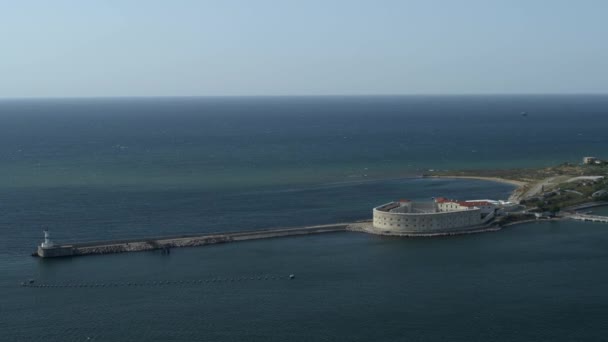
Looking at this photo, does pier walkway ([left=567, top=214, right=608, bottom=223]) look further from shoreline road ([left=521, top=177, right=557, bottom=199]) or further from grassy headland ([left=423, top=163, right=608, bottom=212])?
shoreline road ([left=521, top=177, right=557, bottom=199])

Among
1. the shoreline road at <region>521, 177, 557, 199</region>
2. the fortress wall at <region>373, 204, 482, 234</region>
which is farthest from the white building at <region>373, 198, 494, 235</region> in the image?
the shoreline road at <region>521, 177, 557, 199</region>

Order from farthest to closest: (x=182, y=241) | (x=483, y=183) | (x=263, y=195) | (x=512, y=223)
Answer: (x=483, y=183)
(x=263, y=195)
(x=512, y=223)
(x=182, y=241)

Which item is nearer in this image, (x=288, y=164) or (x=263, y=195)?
(x=263, y=195)

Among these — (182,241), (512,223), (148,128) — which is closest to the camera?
(182,241)

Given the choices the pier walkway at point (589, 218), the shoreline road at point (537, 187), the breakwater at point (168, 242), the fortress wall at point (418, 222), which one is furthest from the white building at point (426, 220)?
the shoreline road at point (537, 187)

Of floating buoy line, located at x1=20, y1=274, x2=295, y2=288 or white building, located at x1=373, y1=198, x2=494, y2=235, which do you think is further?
white building, located at x1=373, y1=198, x2=494, y2=235

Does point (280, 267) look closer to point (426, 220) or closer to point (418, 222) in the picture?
point (418, 222)

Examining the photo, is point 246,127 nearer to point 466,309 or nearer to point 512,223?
point 512,223

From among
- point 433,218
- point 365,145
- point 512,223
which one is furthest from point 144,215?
point 365,145

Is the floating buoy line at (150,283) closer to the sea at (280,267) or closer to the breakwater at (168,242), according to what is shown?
the sea at (280,267)
